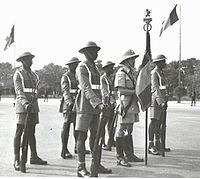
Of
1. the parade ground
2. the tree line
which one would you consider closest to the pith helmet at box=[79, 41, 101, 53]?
the parade ground

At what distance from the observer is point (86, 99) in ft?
20.8

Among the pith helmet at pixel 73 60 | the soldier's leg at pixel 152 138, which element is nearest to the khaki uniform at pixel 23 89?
the pith helmet at pixel 73 60

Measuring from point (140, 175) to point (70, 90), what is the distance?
8.92 feet

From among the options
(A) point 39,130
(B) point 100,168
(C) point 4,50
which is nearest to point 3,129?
(A) point 39,130

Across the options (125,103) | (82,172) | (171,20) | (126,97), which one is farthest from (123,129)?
(171,20)

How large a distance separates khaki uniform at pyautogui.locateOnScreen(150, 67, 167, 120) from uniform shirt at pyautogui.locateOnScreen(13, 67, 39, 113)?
281 cm

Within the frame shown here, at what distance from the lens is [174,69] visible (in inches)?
3209

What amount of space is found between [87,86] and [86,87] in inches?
1.0

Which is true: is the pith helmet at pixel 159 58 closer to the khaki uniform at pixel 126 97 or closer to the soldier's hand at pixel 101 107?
the khaki uniform at pixel 126 97

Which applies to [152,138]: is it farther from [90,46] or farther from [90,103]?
[90,46]

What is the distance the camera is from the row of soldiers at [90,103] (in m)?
6.31

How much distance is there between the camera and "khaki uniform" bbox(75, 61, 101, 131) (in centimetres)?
622

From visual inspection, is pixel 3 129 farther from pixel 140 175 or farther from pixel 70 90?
pixel 140 175

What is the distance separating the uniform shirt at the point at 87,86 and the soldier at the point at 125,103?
100 centimetres
